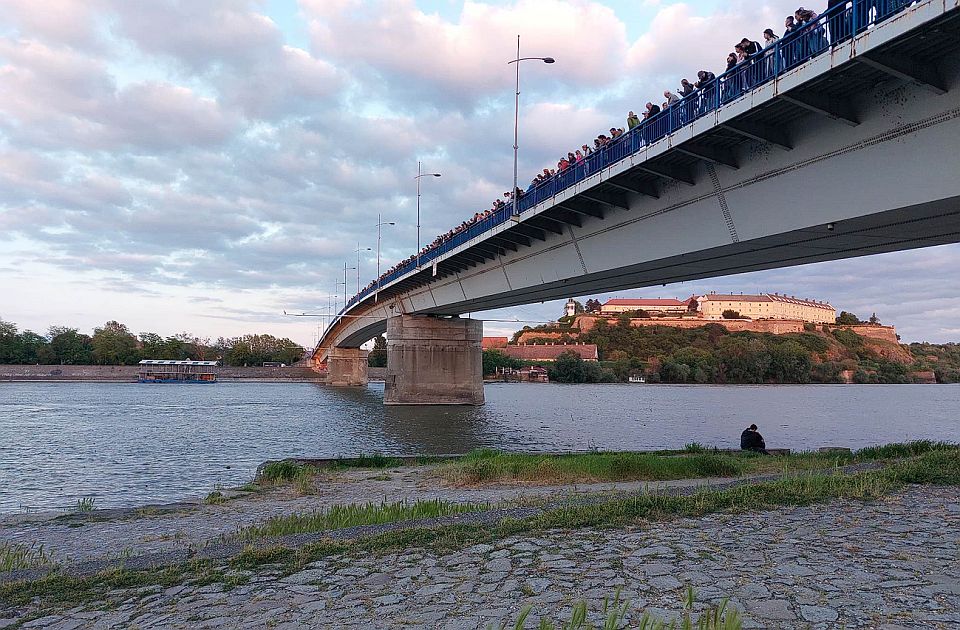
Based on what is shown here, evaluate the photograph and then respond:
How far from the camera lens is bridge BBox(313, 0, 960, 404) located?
13344 millimetres

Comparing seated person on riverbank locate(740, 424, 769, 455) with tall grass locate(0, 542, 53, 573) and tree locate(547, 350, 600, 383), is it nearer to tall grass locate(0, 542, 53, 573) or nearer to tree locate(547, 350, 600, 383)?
tall grass locate(0, 542, 53, 573)

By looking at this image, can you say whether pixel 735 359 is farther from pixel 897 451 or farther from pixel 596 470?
pixel 596 470

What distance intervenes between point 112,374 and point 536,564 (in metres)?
151

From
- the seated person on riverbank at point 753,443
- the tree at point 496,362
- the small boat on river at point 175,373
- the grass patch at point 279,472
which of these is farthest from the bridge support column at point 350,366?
the seated person on riverbank at point 753,443

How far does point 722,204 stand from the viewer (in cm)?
1984

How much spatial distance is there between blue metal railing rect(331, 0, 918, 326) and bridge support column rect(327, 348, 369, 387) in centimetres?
9060

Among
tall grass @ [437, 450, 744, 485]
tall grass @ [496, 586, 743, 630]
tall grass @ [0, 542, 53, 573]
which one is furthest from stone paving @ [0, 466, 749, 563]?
tall grass @ [496, 586, 743, 630]

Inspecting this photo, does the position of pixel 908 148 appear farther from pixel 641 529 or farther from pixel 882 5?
pixel 641 529

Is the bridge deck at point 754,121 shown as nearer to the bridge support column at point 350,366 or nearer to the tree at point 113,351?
the bridge support column at point 350,366

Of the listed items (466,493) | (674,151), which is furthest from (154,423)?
(674,151)

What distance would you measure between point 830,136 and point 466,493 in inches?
457

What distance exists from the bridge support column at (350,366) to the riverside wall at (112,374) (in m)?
26.7

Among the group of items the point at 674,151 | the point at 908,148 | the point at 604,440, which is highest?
the point at 674,151

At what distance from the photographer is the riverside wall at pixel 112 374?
132m
